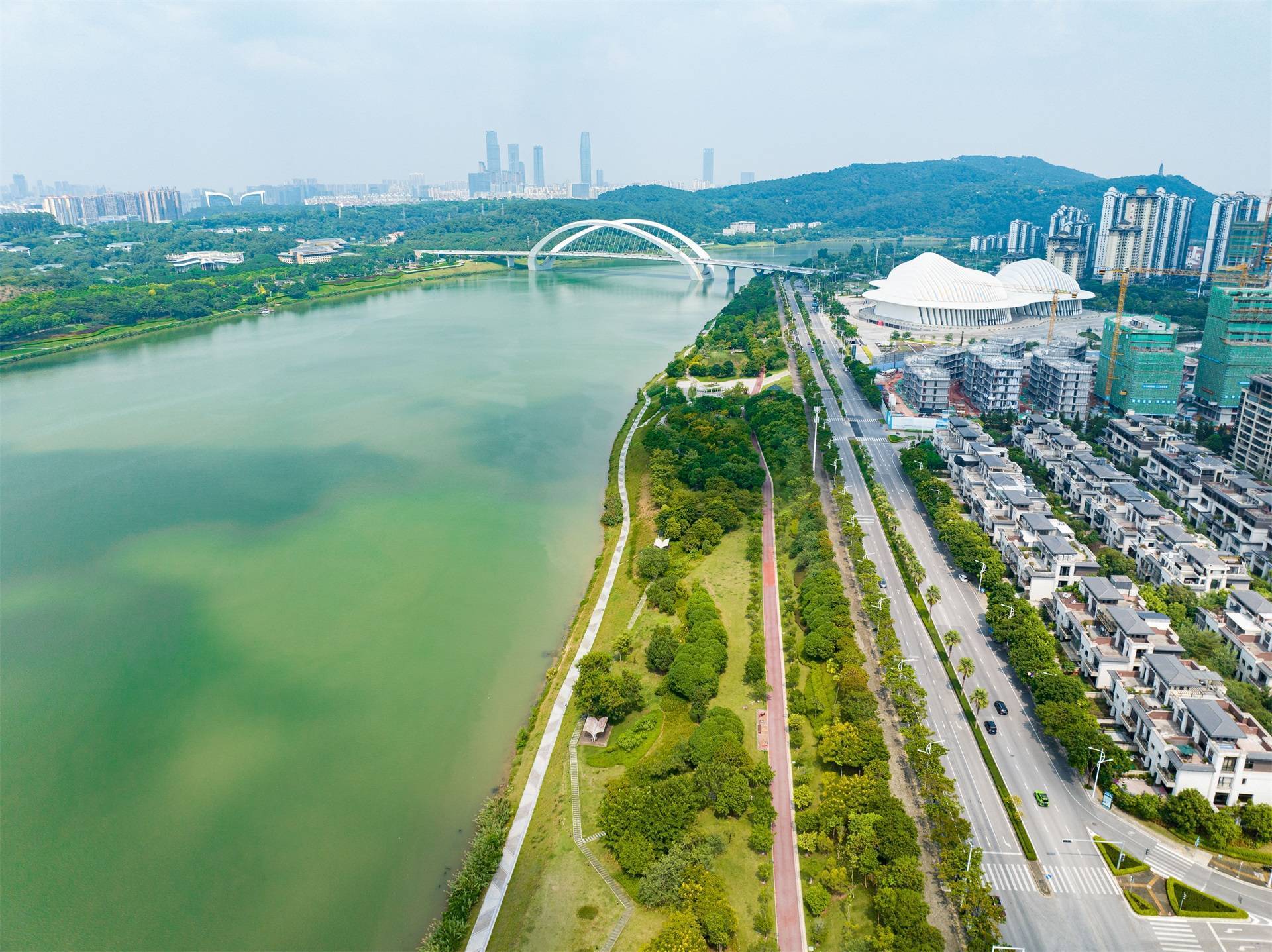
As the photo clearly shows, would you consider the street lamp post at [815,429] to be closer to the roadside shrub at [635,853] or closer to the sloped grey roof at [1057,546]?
the sloped grey roof at [1057,546]

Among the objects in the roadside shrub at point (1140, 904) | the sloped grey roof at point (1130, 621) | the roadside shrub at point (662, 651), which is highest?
the sloped grey roof at point (1130, 621)

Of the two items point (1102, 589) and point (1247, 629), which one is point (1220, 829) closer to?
point (1102, 589)

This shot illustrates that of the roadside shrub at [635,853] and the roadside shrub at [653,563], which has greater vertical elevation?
the roadside shrub at [653,563]

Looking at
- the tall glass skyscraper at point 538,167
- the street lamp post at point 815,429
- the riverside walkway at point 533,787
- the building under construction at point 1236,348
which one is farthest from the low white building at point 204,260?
the tall glass skyscraper at point 538,167

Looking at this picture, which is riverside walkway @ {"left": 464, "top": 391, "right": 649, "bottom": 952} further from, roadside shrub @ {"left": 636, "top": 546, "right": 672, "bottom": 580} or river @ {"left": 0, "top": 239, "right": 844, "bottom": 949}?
river @ {"left": 0, "top": 239, "right": 844, "bottom": 949}

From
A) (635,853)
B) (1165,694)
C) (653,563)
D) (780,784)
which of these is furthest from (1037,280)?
(635,853)

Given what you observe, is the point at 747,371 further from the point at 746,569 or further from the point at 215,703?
the point at 215,703

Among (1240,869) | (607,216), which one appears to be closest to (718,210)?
(607,216)
